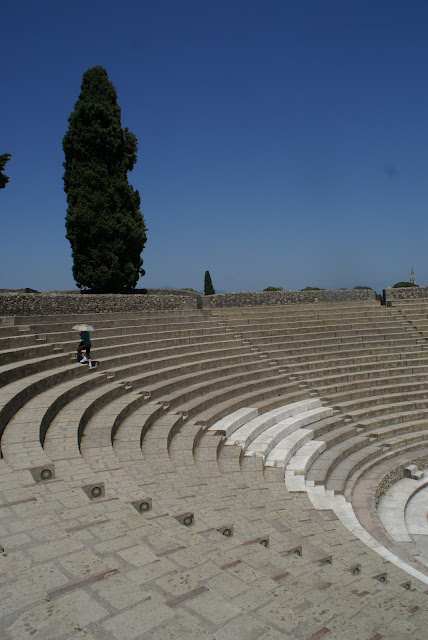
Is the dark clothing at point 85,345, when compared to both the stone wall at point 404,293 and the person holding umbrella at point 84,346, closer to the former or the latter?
the person holding umbrella at point 84,346

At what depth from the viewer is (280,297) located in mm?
20188

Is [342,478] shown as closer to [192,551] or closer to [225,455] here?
[225,455]

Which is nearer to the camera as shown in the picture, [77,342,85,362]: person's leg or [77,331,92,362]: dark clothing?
[77,331,92,362]: dark clothing

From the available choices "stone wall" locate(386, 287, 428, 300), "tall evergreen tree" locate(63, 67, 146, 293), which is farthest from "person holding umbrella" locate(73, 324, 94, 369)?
"stone wall" locate(386, 287, 428, 300)

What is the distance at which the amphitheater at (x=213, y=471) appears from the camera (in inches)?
108

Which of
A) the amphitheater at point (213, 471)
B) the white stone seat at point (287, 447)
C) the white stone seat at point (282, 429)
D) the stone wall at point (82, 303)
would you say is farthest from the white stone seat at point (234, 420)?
the stone wall at point (82, 303)

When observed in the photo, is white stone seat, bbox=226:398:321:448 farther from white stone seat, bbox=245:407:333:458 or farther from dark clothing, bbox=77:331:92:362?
dark clothing, bbox=77:331:92:362

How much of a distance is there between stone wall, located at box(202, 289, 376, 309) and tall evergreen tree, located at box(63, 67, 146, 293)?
445cm

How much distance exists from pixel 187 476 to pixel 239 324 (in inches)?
399

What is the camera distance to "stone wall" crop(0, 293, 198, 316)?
1291cm

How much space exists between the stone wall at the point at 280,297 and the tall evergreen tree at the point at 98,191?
4.45 metres

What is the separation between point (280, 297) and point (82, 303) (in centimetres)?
863

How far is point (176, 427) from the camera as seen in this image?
8.91 m

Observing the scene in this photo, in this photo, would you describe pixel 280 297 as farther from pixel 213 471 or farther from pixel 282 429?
pixel 213 471
